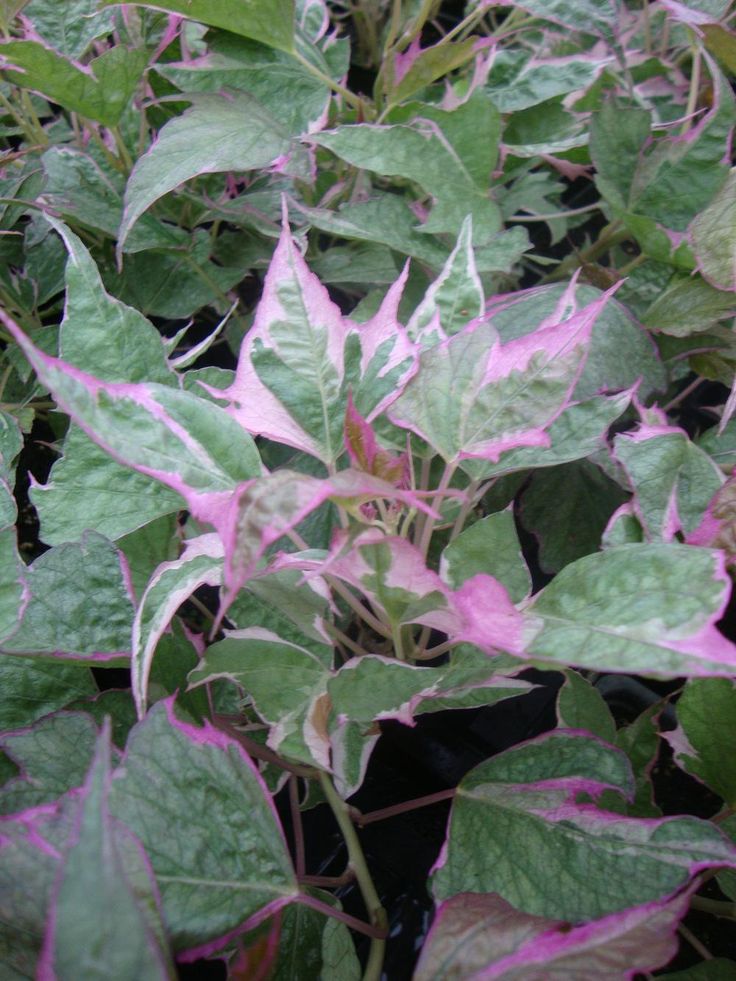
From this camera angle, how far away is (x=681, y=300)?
0.58m

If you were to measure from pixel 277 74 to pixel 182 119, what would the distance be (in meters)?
0.11

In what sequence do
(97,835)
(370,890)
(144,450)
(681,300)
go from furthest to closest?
1. (681,300)
2. (370,890)
3. (144,450)
4. (97,835)

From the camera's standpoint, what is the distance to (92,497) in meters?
0.51

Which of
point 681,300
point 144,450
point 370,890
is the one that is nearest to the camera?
point 144,450

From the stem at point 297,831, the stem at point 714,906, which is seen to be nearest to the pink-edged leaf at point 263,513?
the stem at point 297,831

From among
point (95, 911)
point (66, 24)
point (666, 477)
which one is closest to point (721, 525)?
point (666, 477)

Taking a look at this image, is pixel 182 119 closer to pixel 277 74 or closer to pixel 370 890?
pixel 277 74

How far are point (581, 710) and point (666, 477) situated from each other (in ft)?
0.52

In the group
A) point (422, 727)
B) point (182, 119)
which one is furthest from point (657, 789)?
point (182, 119)

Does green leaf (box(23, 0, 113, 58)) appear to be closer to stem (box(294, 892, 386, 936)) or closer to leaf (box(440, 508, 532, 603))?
leaf (box(440, 508, 532, 603))

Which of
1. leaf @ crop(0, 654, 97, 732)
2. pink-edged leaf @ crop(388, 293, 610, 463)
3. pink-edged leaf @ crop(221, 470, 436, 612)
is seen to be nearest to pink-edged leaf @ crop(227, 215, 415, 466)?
pink-edged leaf @ crop(388, 293, 610, 463)

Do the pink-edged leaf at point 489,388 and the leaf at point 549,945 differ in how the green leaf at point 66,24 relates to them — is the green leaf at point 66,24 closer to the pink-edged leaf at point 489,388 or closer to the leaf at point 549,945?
the pink-edged leaf at point 489,388

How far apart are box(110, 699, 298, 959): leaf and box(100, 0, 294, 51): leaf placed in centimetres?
48

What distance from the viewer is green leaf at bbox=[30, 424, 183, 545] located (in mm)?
489
